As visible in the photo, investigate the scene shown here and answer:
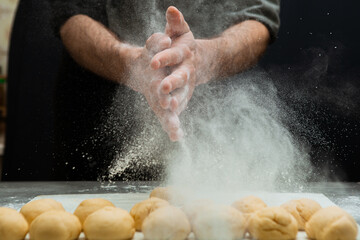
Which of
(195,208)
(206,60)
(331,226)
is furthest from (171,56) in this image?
(331,226)

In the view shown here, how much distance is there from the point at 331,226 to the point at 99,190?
101 cm

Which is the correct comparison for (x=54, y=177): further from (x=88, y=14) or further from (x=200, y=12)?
(x=200, y=12)

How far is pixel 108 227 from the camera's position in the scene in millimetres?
1178

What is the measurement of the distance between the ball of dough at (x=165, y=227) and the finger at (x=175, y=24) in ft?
2.43

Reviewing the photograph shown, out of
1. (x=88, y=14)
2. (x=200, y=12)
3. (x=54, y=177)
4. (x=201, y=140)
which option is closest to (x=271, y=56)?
(x=200, y=12)

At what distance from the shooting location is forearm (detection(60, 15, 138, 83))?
2.04 meters

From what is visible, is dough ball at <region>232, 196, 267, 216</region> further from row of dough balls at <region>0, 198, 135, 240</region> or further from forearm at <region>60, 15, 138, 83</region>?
forearm at <region>60, 15, 138, 83</region>

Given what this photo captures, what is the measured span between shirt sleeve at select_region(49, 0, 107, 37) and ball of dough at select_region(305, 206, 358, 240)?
1.49 m

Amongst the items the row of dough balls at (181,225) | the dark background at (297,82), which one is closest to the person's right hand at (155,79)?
the row of dough balls at (181,225)

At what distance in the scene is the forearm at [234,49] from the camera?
1997 mm

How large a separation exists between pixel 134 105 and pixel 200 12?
556mm

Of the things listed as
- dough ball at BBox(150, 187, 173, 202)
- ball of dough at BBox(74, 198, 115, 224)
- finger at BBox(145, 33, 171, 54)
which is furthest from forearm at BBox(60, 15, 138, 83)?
ball of dough at BBox(74, 198, 115, 224)

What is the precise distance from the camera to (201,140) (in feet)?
6.94

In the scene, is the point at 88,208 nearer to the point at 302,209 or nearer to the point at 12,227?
the point at 12,227
